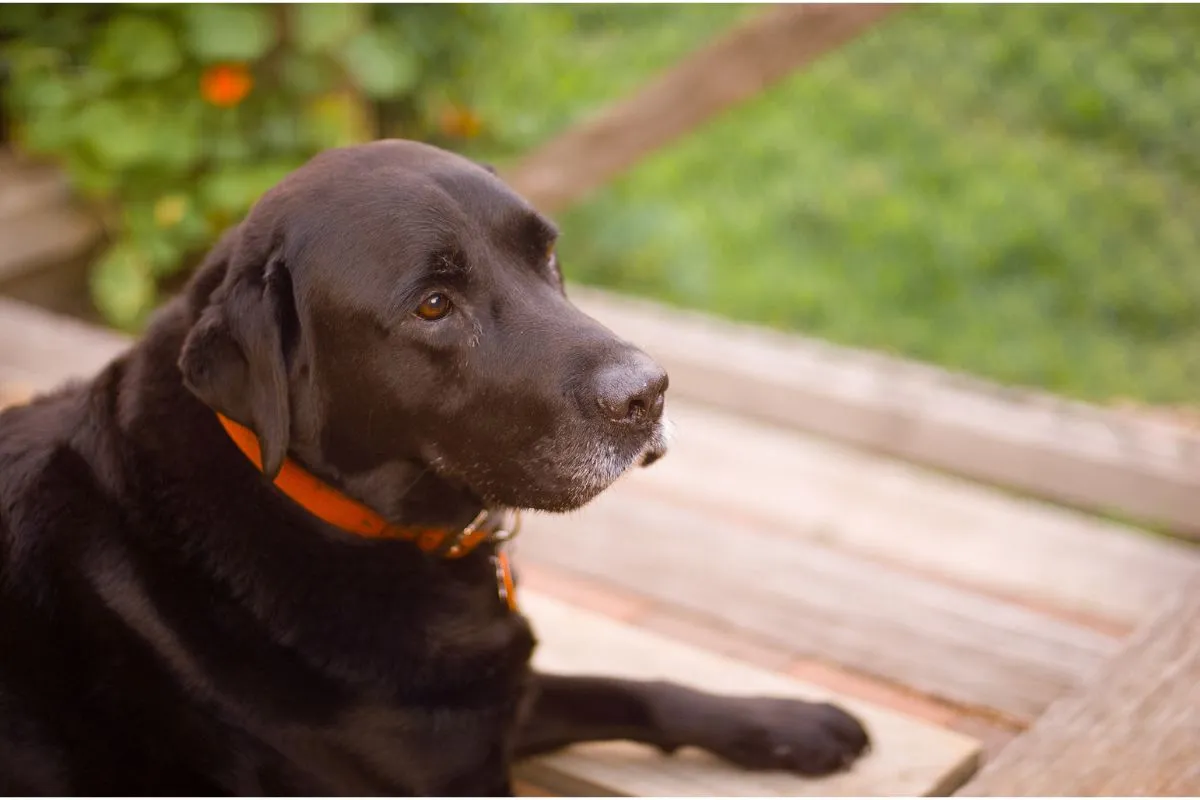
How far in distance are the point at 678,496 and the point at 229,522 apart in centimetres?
174

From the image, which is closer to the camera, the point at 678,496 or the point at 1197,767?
the point at 1197,767

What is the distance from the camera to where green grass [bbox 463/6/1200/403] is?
5262 mm

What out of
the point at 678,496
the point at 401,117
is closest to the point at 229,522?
the point at 678,496

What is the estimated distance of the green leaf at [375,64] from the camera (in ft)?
15.1

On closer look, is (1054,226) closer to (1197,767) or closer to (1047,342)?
(1047,342)

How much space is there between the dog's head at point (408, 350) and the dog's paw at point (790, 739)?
57 centimetres

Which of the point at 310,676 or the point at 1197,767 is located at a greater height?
the point at 1197,767

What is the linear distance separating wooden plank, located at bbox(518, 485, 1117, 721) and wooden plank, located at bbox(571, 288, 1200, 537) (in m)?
0.72

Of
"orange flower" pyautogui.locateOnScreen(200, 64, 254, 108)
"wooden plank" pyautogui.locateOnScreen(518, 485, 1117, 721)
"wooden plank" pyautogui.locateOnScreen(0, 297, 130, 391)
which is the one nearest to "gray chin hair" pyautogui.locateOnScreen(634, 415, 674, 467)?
"wooden plank" pyautogui.locateOnScreen(518, 485, 1117, 721)

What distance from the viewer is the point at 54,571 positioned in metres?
2.04

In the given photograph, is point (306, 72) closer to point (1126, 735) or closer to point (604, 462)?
point (604, 462)

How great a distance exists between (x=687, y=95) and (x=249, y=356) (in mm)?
2522

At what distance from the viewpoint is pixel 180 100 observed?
471cm

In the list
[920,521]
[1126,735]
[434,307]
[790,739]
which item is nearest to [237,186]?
[920,521]
